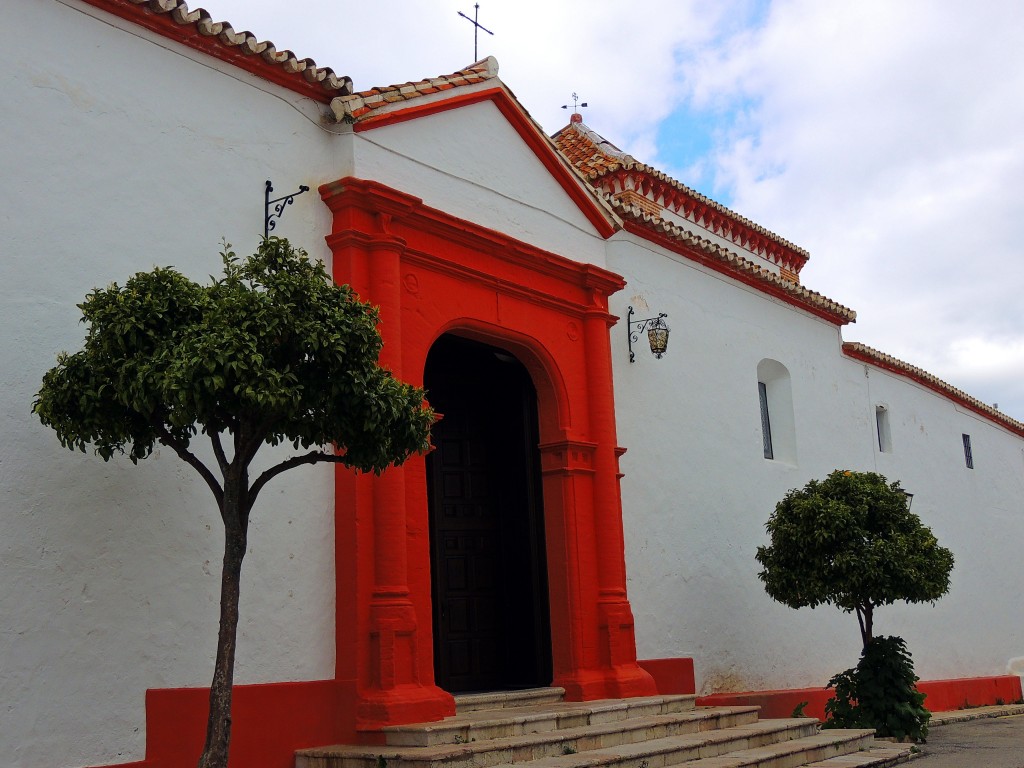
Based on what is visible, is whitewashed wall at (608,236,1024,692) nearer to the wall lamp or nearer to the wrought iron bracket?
the wall lamp

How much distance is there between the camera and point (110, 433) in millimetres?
5945

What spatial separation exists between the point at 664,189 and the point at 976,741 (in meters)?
7.47

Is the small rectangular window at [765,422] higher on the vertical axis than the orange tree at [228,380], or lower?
higher

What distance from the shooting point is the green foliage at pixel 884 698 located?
10.9m

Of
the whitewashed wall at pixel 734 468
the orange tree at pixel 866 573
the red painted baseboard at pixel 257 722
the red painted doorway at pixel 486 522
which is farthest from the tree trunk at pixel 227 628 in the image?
the orange tree at pixel 866 573

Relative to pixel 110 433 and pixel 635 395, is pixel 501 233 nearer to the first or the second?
pixel 635 395

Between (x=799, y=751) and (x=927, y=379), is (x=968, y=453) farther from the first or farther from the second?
(x=799, y=751)

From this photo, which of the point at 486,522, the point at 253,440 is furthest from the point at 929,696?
the point at 253,440

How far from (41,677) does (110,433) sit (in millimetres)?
1485

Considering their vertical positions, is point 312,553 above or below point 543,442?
below

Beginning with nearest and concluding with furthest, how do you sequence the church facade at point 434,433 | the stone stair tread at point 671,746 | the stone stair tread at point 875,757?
the church facade at point 434,433, the stone stair tread at point 671,746, the stone stair tread at point 875,757

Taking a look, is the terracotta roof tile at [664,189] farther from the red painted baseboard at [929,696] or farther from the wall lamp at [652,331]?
the red painted baseboard at [929,696]

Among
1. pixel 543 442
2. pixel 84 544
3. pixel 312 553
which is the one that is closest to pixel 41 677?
pixel 84 544

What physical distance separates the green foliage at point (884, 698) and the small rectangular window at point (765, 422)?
3.40 metres
